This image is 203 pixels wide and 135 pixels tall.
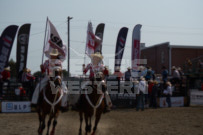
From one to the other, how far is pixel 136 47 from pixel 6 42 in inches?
393

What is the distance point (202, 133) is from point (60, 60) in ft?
20.0

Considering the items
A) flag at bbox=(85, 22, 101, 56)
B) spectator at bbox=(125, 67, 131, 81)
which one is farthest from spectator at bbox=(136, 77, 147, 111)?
flag at bbox=(85, 22, 101, 56)

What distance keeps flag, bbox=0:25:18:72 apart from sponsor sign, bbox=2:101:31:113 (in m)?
3.45

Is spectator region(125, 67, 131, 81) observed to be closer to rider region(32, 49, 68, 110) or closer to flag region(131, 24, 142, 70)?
flag region(131, 24, 142, 70)

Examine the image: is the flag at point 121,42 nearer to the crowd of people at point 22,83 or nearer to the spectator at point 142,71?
the spectator at point 142,71

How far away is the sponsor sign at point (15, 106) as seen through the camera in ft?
63.5

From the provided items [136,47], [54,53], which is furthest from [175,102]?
[54,53]

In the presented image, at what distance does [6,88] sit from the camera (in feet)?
63.6

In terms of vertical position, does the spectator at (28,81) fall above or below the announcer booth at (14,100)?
above

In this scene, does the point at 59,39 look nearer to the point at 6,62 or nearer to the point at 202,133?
the point at 202,133

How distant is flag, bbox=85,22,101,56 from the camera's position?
13.0 m

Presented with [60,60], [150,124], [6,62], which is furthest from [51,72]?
[6,62]

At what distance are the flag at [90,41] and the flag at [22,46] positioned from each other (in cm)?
973

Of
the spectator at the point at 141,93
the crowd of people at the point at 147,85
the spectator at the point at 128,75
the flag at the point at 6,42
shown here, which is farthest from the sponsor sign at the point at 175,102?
the flag at the point at 6,42
